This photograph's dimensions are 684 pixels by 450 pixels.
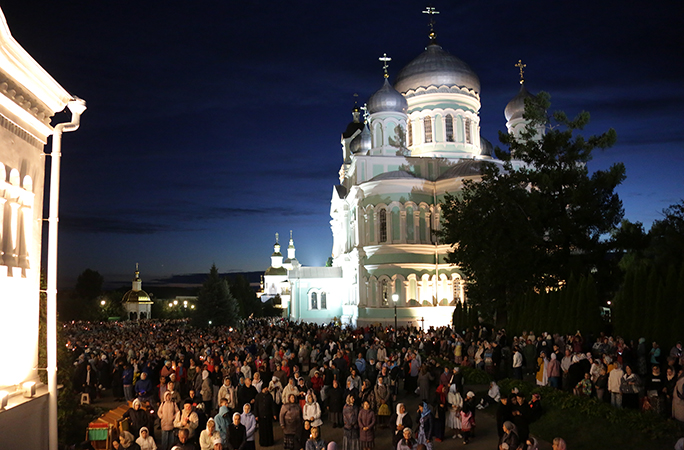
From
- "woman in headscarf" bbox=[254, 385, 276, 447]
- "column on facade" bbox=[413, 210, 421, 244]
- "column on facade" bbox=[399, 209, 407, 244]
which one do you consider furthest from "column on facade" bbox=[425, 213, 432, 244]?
"woman in headscarf" bbox=[254, 385, 276, 447]

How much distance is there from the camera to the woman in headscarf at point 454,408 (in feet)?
39.5

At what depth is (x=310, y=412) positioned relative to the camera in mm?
10922

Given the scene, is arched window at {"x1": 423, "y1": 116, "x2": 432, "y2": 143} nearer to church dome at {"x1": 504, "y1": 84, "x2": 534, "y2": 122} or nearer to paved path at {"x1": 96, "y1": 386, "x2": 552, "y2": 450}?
church dome at {"x1": 504, "y1": 84, "x2": 534, "y2": 122}

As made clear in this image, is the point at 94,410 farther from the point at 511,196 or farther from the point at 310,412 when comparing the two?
the point at 511,196

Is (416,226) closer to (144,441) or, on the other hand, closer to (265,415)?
(265,415)

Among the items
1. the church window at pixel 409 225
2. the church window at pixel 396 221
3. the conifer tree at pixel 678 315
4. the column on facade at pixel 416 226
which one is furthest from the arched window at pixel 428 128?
the conifer tree at pixel 678 315

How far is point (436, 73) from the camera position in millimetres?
41750

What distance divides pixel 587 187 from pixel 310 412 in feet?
62.2

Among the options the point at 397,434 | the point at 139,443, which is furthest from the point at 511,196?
the point at 139,443

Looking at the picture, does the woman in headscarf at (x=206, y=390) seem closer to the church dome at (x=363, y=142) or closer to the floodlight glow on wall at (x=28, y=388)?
the floodlight glow on wall at (x=28, y=388)

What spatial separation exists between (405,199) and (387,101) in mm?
7025

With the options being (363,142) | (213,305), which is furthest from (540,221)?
(213,305)

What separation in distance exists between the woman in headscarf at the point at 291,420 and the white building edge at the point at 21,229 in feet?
12.9

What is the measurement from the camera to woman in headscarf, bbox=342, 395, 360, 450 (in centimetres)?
1061
